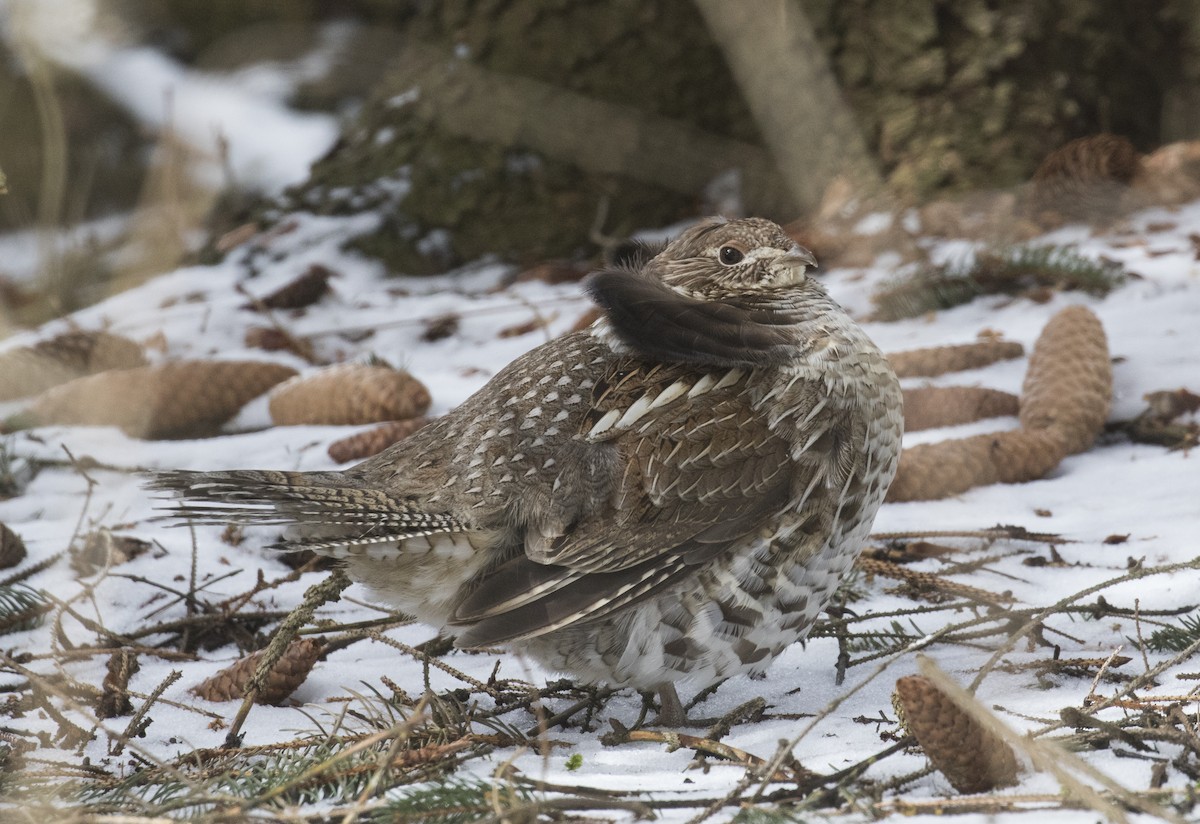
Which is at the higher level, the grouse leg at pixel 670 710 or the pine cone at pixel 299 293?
the pine cone at pixel 299 293

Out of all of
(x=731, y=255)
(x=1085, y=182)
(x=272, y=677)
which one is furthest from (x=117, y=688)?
(x=1085, y=182)

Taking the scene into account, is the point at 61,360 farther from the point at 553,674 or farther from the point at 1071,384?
the point at 1071,384

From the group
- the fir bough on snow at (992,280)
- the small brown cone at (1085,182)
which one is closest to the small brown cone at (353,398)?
the fir bough on snow at (992,280)

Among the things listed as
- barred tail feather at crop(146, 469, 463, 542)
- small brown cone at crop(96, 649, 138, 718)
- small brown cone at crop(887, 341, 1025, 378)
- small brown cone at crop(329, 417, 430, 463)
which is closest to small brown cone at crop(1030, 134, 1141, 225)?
small brown cone at crop(887, 341, 1025, 378)

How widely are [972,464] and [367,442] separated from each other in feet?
6.97

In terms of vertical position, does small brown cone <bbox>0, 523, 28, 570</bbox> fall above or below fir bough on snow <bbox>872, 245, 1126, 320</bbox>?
below

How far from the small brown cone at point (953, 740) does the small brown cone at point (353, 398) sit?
9.49 ft

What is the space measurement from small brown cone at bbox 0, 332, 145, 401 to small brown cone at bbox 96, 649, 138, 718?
249cm

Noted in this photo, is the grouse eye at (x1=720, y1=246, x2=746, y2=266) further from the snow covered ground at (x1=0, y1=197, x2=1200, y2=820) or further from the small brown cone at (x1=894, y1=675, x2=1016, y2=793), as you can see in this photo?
the small brown cone at (x1=894, y1=675, x2=1016, y2=793)

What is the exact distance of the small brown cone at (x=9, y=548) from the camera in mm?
3680

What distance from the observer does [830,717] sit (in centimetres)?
283

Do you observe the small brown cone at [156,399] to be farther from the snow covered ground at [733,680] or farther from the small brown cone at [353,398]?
the small brown cone at [353,398]

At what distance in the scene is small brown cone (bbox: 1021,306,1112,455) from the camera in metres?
4.22

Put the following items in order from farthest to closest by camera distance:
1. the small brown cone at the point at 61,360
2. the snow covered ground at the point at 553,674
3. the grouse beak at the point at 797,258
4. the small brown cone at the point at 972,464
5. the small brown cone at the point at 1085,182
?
the small brown cone at the point at 1085,182 < the small brown cone at the point at 61,360 < the small brown cone at the point at 972,464 < the grouse beak at the point at 797,258 < the snow covered ground at the point at 553,674
